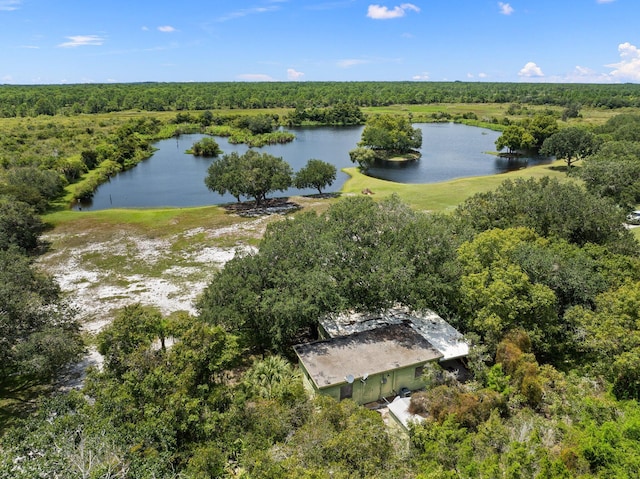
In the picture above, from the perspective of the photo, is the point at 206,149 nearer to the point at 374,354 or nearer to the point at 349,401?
the point at 374,354

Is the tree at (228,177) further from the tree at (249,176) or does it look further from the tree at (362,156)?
the tree at (362,156)

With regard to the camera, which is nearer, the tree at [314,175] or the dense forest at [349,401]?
the dense forest at [349,401]

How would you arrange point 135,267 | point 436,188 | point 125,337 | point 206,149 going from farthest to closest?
point 206,149 → point 436,188 → point 135,267 → point 125,337

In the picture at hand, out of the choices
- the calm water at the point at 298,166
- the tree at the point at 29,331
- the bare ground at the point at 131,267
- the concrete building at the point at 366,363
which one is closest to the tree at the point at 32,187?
the bare ground at the point at 131,267

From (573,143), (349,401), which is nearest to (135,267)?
(349,401)

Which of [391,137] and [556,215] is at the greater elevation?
[391,137]

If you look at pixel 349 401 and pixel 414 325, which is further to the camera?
pixel 414 325

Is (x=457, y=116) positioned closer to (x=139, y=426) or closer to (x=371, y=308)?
(x=371, y=308)
